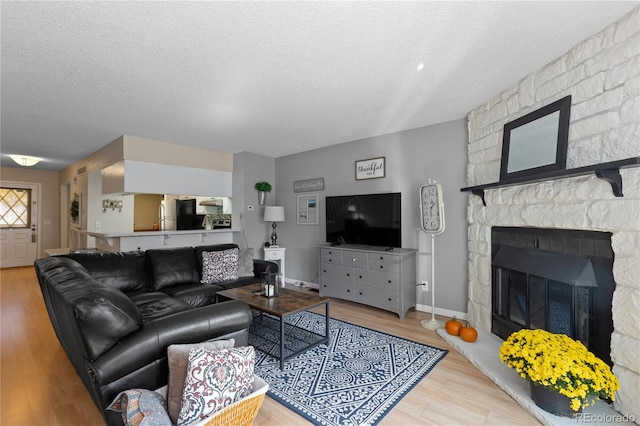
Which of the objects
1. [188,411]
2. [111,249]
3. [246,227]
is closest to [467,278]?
[188,411]

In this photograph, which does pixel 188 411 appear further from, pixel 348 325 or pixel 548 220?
pixel 548 220

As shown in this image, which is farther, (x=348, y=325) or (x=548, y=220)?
(x=348, y=325)

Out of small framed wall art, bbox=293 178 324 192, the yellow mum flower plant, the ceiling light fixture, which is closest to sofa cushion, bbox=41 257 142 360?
the yellow mum flower plant

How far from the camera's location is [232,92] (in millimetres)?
2783

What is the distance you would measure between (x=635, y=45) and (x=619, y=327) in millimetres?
1683

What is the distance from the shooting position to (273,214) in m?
5.07

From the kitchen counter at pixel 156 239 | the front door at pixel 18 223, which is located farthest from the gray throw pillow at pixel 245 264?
the front door at pixel 18 223

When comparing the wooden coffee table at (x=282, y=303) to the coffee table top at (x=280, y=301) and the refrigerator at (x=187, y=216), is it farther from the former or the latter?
the refrigerator at (x=187, y=216)

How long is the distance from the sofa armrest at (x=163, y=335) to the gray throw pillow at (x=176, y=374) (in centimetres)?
10

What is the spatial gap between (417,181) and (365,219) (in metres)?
0.87

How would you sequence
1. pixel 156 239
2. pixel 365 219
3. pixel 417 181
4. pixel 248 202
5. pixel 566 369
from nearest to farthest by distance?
pixel 566 369 → pixel 417 181 → pixel 365 219 → pixel 156 239 → pixel 248 202

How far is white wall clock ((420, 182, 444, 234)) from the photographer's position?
10.5 ft

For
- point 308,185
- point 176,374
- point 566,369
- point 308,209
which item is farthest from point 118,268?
point 566,369

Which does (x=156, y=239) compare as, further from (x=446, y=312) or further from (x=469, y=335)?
(x=469, y=335)
